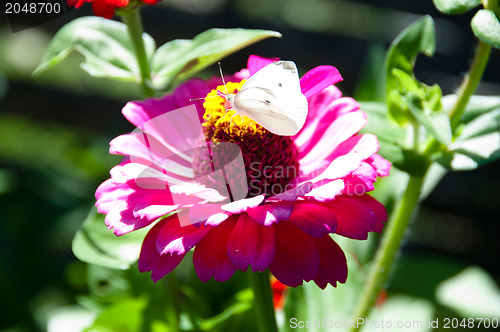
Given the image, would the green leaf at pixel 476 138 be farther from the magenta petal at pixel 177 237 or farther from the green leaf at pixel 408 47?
the magenta petal at pixel 177 237

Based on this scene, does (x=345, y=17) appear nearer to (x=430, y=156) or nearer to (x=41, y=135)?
(x=41, y=135)

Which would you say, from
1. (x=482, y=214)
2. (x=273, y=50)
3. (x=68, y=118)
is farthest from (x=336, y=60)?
(x=68, y=118)

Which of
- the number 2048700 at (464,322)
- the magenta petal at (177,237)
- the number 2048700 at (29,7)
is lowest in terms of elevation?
the number 2048700 at (464,322)

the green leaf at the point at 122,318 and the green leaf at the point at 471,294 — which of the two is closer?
the green leaf at the point at 122,318

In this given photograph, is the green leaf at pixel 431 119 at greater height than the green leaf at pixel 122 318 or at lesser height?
greater

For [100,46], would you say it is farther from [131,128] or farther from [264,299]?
[131,128]

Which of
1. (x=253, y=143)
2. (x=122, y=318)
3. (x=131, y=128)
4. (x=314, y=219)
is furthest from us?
(x=131, y=128)

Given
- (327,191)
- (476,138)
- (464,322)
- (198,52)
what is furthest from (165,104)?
(464,322)

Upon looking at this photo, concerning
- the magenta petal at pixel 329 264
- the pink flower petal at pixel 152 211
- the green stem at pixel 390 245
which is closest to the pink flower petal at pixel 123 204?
the pink flower petal at pixel 152 211
